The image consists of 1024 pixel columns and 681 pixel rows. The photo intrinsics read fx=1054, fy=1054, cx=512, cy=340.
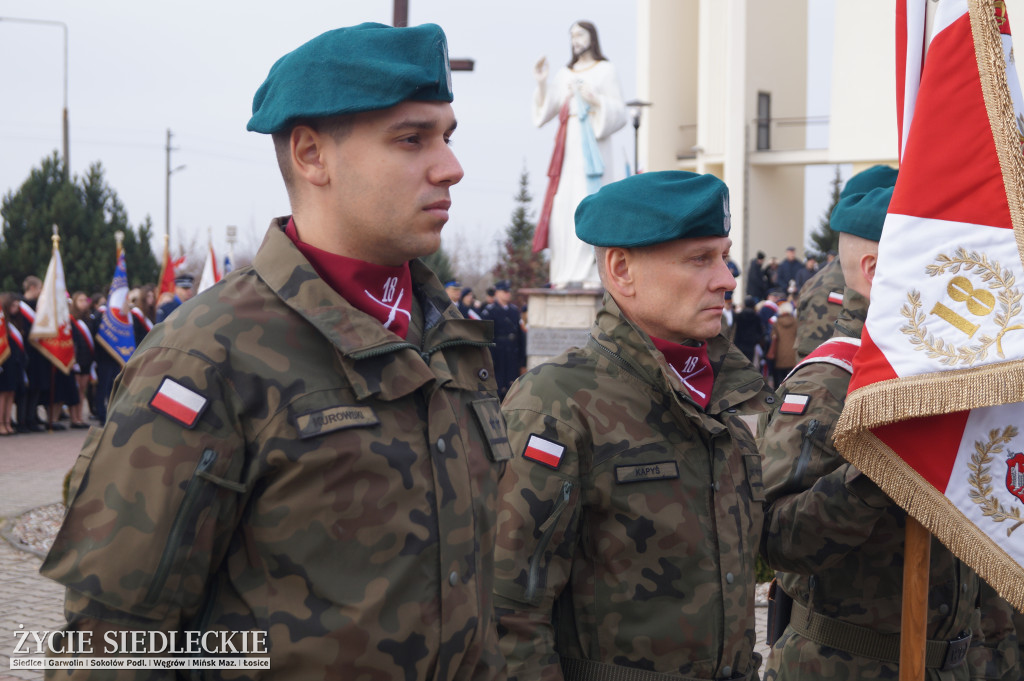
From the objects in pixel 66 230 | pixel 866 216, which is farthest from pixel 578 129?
pixel 66 230

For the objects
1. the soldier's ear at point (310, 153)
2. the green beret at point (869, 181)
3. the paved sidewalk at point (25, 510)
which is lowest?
the paved sidewalk at point (25, 510)

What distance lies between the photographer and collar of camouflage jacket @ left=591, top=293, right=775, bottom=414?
2623 millimetres

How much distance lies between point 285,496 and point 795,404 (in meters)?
1.82

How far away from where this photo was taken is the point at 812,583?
311 cm

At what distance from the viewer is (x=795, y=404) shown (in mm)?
Result: 3051

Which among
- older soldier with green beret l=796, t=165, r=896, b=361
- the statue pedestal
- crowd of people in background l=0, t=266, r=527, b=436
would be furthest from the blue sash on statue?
older soldier with green beret l=796, t=165, r=896, b=361

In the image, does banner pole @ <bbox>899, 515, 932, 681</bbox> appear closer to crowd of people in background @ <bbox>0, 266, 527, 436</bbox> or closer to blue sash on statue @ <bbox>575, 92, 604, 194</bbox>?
crowd of people in background @ <bbox>0, 266, 527, 436</bbox>

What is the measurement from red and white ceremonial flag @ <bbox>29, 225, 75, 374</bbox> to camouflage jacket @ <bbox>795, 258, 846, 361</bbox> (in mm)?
11833

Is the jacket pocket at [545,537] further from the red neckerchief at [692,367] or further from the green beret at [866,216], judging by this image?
the green beret at [866,216]

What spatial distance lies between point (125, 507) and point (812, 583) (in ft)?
7.14

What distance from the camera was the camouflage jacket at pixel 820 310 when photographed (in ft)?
20.0

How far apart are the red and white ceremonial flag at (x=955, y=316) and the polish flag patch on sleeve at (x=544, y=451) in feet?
2.49

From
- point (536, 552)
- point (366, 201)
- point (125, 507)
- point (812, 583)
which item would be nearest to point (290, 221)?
point (366, 201)

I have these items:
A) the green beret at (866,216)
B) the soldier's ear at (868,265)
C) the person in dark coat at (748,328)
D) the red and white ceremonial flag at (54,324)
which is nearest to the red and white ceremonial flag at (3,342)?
the red and white ceremonial flag at (54,324)
